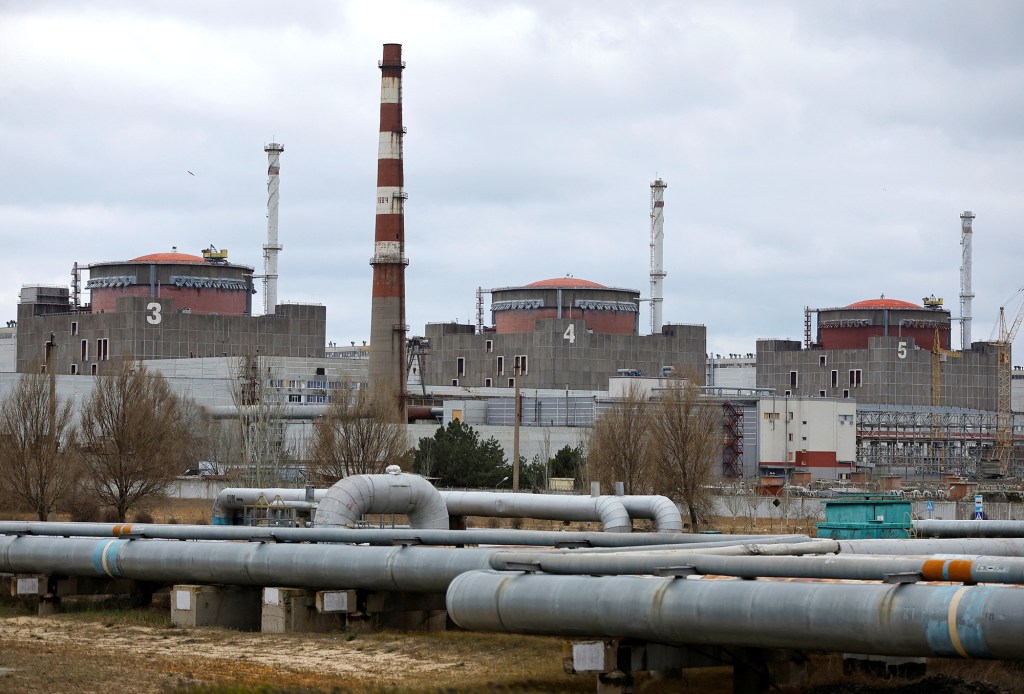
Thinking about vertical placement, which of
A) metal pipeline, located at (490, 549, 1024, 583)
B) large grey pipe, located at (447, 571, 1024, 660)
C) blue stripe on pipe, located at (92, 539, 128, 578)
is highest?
metal pipeline, located at (490, 549, 1024, 583)

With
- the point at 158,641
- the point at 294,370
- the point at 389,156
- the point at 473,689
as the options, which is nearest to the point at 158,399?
the point at 389,156

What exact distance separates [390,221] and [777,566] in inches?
2109

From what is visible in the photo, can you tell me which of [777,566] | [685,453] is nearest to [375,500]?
[777,566]

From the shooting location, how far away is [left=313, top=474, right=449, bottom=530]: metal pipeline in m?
23.9

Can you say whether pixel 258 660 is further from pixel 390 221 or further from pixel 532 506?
pixel 390 221

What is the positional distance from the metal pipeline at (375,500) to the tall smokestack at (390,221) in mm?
40251

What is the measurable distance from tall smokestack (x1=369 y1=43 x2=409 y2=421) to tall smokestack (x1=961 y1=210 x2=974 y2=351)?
53.2 meters

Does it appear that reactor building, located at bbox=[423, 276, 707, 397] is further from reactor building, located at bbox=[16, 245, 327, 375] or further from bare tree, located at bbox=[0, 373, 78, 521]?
bare tree, located at bbox=[0, 373, 78, 521]

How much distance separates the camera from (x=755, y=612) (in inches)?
487

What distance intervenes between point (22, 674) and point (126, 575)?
6.06 meters

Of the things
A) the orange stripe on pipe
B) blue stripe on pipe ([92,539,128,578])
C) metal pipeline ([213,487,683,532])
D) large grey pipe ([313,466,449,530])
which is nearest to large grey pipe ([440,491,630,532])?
metal pipeline ([213,487,683,532])

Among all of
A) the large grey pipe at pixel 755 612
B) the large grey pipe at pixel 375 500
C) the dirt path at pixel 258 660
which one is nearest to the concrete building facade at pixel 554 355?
the large grey pipe at pixel 375 500

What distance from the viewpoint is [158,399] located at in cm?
5428

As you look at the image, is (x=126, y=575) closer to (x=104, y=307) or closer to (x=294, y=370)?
(x=294, y=370)
